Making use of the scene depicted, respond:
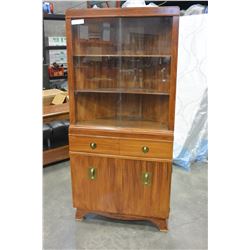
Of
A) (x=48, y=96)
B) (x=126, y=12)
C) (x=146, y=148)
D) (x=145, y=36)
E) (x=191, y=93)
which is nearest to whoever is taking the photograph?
(x=126, y=12)

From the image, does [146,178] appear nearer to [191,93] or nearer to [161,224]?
[161,224]

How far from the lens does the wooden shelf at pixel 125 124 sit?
2031 millimetres

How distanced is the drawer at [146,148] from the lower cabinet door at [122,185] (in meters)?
0.06

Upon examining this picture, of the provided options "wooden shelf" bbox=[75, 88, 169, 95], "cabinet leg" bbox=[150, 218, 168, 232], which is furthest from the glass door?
"cabinet leg" bbox=[150, 218, 168, 232]

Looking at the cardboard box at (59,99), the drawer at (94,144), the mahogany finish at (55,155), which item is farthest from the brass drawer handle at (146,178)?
the cardboard box at (59,99)

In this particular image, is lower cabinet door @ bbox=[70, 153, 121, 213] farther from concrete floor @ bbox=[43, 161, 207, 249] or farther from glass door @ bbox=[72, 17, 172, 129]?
glass door @ bbox=[72, 17, 172, 129]

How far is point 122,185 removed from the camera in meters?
2.05

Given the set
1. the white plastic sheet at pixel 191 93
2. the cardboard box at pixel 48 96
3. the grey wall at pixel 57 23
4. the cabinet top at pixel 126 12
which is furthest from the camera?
the grey wall at pixel 57 23

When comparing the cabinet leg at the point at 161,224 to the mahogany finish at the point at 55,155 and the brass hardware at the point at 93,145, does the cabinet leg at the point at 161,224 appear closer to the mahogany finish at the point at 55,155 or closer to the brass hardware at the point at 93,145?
the brass hardware at the point at 93,145

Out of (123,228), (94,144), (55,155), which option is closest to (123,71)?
(94,144)

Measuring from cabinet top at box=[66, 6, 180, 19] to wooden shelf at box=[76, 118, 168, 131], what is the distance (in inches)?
32.3

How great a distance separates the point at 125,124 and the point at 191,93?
1.31 meters
